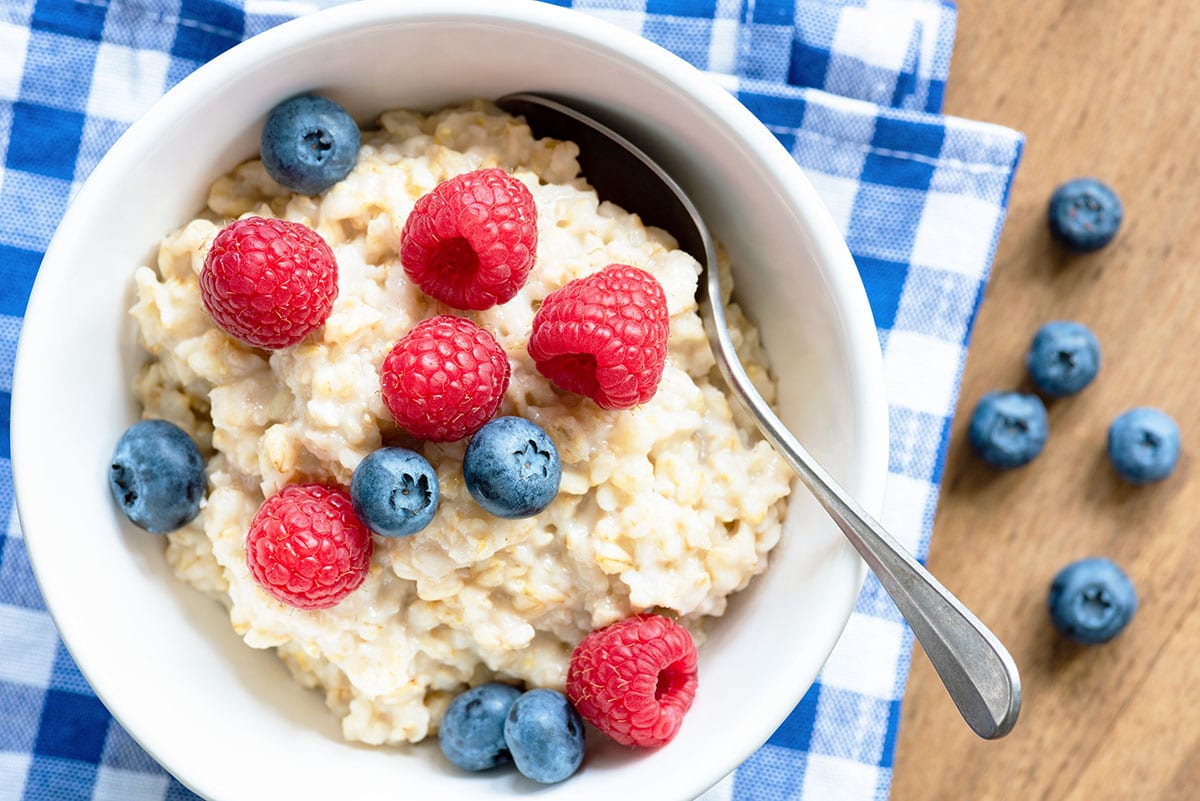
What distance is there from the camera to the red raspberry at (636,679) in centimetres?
159

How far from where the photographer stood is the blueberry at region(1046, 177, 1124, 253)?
221 centimetres

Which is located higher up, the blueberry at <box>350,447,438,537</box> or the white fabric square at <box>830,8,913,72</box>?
the white fabric square at <box>830,8,913,72</box>

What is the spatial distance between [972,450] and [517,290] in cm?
112

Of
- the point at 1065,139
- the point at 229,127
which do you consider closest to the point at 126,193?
the point at 229,127

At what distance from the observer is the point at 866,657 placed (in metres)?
2.12

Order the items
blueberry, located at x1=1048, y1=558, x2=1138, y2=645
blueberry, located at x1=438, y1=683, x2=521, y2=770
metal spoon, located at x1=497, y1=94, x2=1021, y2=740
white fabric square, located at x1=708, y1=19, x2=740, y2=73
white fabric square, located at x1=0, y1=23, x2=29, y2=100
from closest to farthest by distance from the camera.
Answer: metal spoon, located at x1=497, y1=94, x2=1021, y2=740
blueberry, located at x1=438, y1=683, x2=521, y2=770
white fabric square, located at x1=0, y1=23, x2=29, y2=100
white fabric square, located at x1=708, y1=19, x2=740, y2=73
blueberry, located at x1=1048, y1=558, x2=1138, y2=645

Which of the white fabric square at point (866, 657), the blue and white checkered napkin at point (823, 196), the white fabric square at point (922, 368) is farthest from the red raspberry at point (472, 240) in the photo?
the white fabric square at point (866, 657)

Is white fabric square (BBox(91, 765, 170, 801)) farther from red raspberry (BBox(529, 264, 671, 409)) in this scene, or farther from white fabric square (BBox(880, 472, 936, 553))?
white fabric square (BBox(880, 472, 936, 553))

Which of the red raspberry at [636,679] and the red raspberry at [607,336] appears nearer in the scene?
the red raspberry at [607,336]

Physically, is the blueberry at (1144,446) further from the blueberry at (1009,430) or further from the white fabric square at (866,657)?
the white fabric square at (866,657)

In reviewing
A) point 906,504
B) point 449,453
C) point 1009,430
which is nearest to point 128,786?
point 449,453

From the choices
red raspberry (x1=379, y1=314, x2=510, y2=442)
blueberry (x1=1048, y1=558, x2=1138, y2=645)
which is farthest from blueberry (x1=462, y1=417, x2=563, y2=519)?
blueberry (x1=1048, y1=558, x2=1138, y2=645)

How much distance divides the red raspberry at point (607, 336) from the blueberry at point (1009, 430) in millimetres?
917

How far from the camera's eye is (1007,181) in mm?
2150
